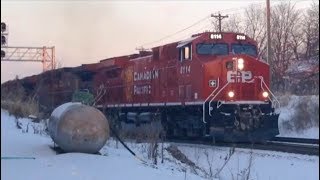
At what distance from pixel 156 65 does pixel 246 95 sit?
470 cm

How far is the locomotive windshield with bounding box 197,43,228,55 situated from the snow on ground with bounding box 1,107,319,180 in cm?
353

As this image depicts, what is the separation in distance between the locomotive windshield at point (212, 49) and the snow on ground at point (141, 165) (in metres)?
3.53

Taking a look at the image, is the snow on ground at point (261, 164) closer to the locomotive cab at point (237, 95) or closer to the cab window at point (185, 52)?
the locomotive cab at point (237, 95)

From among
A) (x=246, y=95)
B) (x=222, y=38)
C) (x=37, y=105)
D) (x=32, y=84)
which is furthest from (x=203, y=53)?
(x=32, y=84)

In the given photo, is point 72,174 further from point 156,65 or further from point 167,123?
point 156,65

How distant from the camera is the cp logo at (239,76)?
18031 millimetres

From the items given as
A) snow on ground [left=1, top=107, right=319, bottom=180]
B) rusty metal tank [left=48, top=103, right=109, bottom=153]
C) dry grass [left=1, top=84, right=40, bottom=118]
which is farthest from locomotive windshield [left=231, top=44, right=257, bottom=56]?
dry grass [left=1, top=84, right=40, bottom=118]

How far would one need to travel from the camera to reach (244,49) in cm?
1914

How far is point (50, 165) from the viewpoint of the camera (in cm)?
992

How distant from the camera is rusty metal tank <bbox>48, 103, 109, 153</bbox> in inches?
467

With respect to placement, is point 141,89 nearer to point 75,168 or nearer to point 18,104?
point 18,104

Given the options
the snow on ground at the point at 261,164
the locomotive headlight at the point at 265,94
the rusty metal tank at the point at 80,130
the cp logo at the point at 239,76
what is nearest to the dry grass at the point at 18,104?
the cp logo at the point at 239,76

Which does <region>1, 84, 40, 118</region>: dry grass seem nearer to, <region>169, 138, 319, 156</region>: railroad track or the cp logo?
<region>169, 138, 319, 156</region>: railroad track

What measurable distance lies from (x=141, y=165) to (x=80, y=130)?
1.96m
